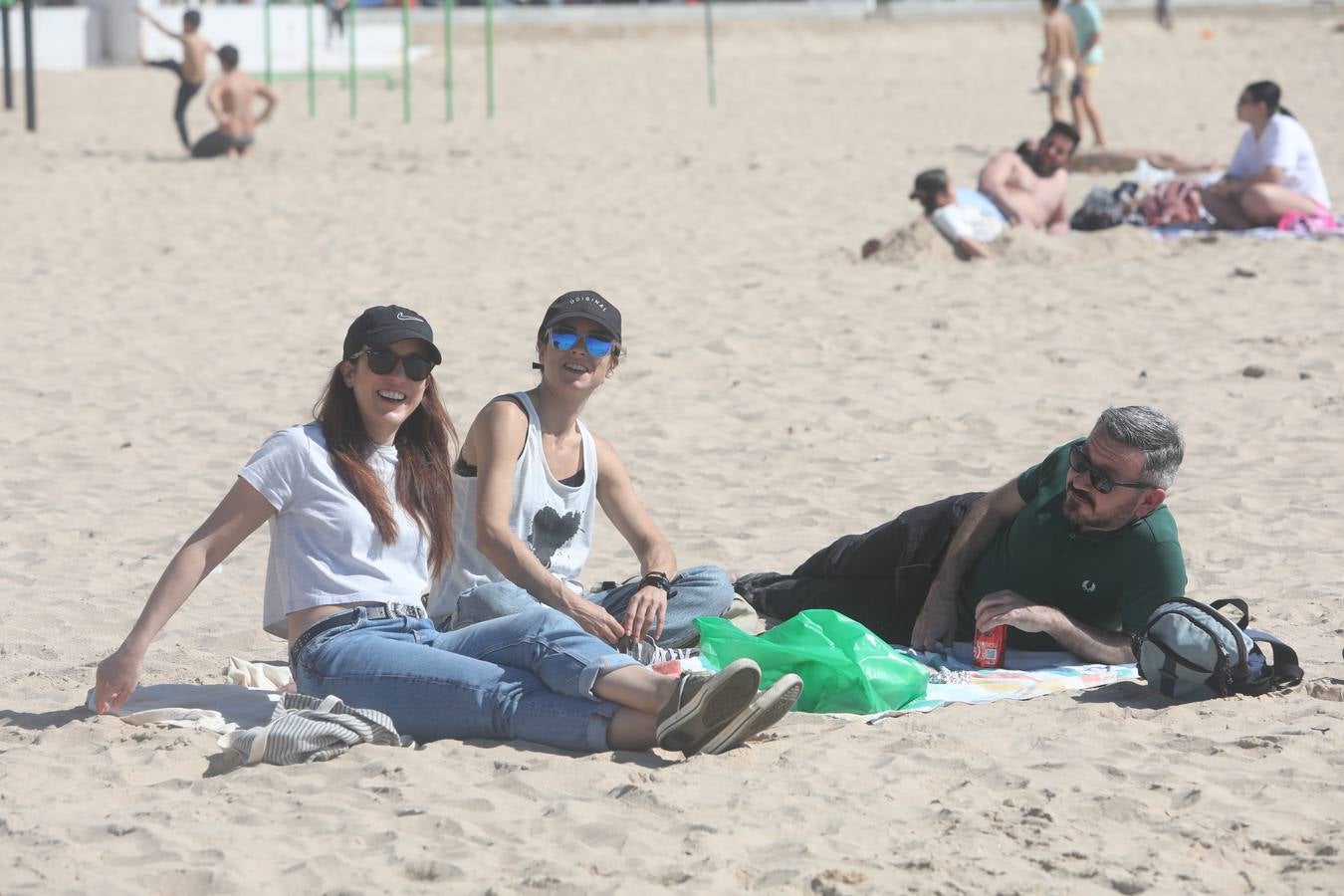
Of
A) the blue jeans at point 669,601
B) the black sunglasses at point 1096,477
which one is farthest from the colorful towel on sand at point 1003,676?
the black sunglasses at point 1096,477

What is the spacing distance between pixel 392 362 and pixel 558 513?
715 mm

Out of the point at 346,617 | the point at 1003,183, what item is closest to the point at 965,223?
the point at 1003,183

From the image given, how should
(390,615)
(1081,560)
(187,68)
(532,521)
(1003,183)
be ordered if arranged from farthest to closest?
(187,68), (1003,183), (532,521), (1081,560), (390,615)

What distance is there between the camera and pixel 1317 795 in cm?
341

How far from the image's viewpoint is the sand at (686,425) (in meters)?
3.22

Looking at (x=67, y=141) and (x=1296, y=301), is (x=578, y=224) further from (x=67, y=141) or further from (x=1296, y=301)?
(x=67, y=141)

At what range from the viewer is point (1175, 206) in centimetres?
1099

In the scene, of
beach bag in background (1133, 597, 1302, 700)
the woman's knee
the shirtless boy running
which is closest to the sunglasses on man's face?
the woman's knee

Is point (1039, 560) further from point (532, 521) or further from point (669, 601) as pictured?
point (532, 521)

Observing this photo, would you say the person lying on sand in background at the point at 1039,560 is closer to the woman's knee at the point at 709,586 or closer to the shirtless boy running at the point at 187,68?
the woman's knee at the point at 709,586

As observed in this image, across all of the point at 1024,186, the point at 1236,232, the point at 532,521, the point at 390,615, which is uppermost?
the point at 1024,186

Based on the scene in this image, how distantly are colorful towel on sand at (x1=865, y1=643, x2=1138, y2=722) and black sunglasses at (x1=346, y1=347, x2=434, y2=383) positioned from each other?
1300mm

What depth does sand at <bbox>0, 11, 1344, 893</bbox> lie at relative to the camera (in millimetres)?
3223

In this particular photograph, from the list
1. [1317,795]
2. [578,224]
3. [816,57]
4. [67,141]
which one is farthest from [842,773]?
[816,57]
